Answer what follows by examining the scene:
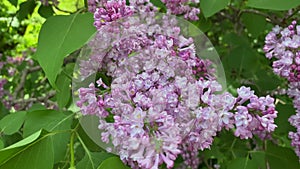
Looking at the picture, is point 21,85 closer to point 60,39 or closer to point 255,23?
Answer: point 255,23

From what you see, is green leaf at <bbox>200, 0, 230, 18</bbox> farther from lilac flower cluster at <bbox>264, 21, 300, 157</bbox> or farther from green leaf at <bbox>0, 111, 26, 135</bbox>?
green leaf at <bbox>0, 111, 26, 135</bbox>

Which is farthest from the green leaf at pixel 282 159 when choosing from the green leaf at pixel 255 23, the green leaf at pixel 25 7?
the green leaf at pixel 25 7

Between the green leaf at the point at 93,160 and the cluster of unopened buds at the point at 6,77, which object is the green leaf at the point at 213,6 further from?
the cluster of unopened buds at the point at 6,77

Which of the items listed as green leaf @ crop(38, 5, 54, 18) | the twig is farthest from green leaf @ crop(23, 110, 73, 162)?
the twig

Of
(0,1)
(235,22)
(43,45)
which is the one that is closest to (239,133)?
(43,45)

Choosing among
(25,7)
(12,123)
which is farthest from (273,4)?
(25,7)
